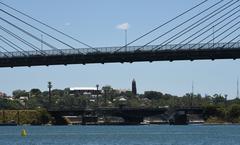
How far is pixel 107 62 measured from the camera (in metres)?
111

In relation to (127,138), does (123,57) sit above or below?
above

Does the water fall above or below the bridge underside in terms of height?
below

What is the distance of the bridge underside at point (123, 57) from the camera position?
A: 341ft

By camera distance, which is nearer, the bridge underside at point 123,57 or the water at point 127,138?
the water at point 127,138

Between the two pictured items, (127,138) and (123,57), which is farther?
(127,138)

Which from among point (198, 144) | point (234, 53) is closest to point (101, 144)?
point (198, 144)

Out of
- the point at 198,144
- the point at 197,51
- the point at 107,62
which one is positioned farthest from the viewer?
the point at 107,62

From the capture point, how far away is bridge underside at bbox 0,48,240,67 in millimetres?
103812

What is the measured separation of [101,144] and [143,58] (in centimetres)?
1390

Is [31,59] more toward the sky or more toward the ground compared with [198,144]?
more toward the sky

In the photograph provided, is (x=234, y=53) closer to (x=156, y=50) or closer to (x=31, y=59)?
(x=156, y=50)

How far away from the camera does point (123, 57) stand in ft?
358

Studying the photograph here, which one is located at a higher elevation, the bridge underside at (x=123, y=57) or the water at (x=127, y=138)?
the bridge underside at (x=123, y=57)

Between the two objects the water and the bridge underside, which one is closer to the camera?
the water
